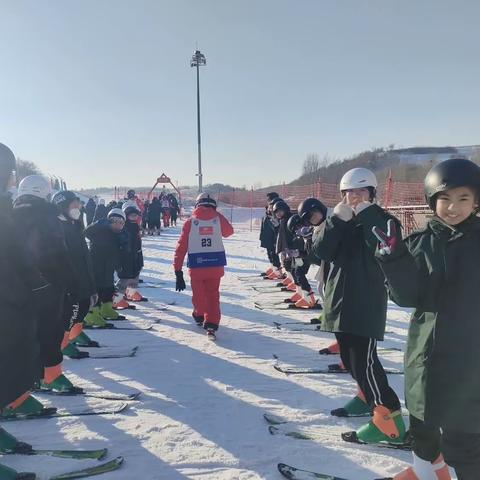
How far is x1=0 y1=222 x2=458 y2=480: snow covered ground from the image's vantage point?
9.82ft

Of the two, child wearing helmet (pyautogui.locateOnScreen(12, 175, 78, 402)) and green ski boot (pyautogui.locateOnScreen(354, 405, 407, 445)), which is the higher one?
child wearing helmet (pyautogui.locateOnScreen(12, 175, 78, 402))

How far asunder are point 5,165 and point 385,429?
3080mm

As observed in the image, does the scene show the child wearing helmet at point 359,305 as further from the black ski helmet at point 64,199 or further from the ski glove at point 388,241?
the black ski helmet at point 64,199

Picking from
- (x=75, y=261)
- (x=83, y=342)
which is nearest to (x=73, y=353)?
(x=83, y=342)

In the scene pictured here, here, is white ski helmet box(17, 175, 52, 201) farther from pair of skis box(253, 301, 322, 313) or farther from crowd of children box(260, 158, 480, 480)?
pair of skis box(253, 301, 322, 313)

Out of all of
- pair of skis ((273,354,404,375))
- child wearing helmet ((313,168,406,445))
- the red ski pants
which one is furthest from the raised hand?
the red ski pants

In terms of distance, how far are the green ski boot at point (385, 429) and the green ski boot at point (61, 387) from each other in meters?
2.53

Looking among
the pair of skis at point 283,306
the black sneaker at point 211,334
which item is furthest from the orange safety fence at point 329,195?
the black sneaker at point 211,334

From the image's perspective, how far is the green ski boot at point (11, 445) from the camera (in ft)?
A: 10.2

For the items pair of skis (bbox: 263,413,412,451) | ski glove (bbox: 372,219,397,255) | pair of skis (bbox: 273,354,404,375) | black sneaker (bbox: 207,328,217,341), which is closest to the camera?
ski glove (bbox: 372,219,397,255)

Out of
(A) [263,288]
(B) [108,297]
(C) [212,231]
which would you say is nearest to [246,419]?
(C) [212,231]

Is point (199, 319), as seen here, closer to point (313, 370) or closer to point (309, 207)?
point (313, 370)

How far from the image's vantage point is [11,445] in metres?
3.12

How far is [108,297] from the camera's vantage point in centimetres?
727
